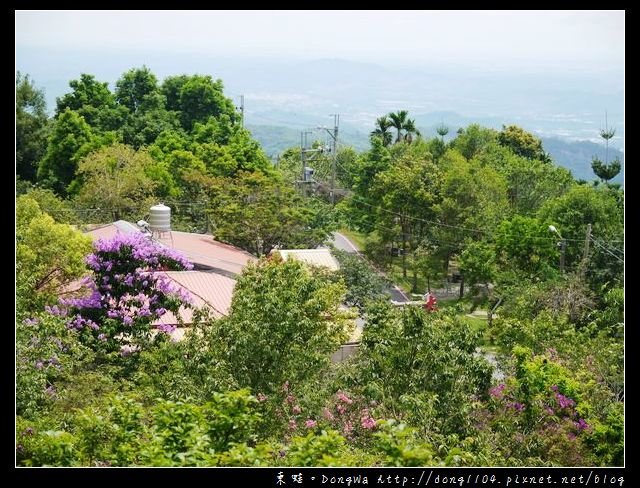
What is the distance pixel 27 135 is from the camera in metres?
34.0

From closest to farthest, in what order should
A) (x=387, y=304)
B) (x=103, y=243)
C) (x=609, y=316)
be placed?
(x=387, y=304) → (x=103, y=243) → (x=609, y=316)

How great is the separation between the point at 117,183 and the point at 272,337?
17054 millimetres

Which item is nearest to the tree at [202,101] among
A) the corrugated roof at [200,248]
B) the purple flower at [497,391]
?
the corrugated roof at [200,248]

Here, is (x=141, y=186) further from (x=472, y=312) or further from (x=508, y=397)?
(x=508, y=397)

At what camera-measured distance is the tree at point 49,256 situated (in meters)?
13.6

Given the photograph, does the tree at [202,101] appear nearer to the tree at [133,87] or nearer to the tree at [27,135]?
the tree at [133,87]

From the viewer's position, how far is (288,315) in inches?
384

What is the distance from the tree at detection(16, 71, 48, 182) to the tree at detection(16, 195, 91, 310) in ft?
67.3

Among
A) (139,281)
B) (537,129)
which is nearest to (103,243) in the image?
(139,281)

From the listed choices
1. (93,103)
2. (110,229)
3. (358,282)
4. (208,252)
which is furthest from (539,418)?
(93,103)

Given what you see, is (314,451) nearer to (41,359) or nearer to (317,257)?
(41,359)

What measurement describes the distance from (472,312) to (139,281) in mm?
13271

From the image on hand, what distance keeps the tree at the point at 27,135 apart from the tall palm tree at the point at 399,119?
12.9 metres
